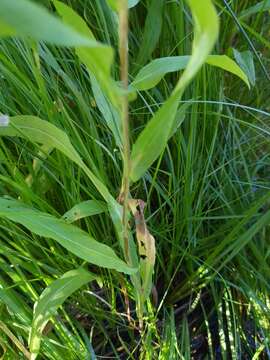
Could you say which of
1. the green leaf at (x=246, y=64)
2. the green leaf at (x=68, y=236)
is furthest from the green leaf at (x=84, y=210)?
the green leaf at (x=246, y=64)

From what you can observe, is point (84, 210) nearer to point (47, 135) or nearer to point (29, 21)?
point (47, 135)

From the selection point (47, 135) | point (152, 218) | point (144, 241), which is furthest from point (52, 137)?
point (152, 218)

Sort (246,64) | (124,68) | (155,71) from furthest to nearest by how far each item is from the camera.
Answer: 1. (246,64)
2. (155,71)
3. (124,68)

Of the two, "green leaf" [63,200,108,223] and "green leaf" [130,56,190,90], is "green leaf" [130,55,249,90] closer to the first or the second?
"green leaf" [130,56,190,90]

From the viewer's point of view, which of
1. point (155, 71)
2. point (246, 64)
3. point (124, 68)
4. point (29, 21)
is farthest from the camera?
point (246, 64)

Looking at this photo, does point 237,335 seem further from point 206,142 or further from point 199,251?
point 206,142

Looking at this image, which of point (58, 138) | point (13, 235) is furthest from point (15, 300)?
point (58, 138)

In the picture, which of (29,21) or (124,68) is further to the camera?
(124,68)
